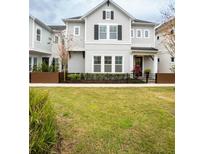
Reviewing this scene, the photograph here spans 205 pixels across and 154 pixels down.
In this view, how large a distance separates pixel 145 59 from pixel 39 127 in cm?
1582

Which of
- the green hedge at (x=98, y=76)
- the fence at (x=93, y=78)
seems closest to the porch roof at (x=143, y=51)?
the fence at (x=93, y=78)

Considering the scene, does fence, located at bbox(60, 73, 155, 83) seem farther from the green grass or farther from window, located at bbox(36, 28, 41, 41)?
the green grass

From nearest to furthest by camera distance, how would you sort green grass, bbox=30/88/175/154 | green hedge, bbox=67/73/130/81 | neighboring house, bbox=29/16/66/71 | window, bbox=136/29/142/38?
green grass, bbox=30/88/175/154, green hedge, bbox=67/73/130/81, neighboring house, bbox=29/16/66/71, window, bbox=136/29/142/38

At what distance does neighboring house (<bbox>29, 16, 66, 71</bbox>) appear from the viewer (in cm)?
1520

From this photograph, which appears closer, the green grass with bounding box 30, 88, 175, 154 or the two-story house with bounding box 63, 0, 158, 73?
→ the green grass with bounding box 30, 88, 175, 154

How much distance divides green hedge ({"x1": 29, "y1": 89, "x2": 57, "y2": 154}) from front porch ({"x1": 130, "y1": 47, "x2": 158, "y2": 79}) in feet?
44.2

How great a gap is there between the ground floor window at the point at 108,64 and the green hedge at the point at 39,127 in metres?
12.8

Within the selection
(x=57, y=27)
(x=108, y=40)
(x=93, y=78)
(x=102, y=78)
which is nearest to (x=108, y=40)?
(x=108, y=40)

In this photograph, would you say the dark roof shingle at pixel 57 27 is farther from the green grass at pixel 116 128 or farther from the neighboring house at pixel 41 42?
the green grass at pixel 116 128

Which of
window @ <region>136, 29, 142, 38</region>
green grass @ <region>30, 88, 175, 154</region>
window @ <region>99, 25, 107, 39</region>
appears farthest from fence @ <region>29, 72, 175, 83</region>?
green grass @ <region>30, 88, 175, 154</region>

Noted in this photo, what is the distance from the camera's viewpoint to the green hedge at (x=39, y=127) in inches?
101
